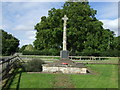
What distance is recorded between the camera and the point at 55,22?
99.3 feet

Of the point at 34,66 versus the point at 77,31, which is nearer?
the point at 34,66

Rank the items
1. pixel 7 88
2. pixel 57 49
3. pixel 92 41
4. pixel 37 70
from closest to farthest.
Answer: pixel 7 88 < pixel 37 70 < pixel 92 41 < pixel 57 49

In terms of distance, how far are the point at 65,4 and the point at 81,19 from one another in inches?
269

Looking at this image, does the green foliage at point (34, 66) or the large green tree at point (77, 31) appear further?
the large green tree at point (77, 31)

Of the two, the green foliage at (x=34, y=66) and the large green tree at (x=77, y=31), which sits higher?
the large green tree at (x=77, y=31)

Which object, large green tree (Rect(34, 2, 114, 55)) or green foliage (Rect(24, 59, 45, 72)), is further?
large green tree (Rect(34, 2, 114, 55))

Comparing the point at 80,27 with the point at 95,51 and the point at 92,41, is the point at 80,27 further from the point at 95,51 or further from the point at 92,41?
the point at 95,51

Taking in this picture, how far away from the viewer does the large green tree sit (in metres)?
28.9

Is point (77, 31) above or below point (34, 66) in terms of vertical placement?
above

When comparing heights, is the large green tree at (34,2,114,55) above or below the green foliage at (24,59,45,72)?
above

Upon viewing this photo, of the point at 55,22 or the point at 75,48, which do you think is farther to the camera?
the point at 75,48

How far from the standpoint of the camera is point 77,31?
2880 centimetres

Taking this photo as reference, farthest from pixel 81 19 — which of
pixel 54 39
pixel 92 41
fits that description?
pixel 54 39

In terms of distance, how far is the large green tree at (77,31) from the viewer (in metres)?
28.9
